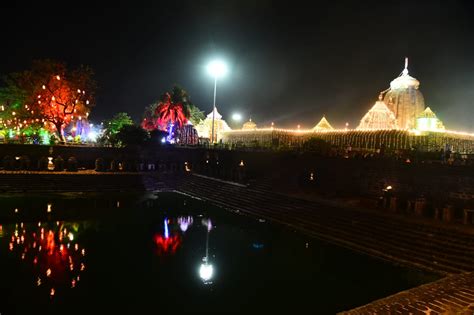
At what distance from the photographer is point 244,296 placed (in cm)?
854

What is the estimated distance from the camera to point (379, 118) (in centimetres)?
3097

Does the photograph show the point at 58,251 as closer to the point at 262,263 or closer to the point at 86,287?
the point at 86,287

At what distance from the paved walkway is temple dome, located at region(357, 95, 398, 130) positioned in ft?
78.5

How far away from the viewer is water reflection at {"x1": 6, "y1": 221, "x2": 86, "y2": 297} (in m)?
8.77

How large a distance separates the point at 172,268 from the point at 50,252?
3.89 meters

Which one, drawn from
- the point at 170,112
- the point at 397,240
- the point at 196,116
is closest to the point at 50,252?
the point at 397,240

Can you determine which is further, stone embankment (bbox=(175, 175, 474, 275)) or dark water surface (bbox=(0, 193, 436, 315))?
stone embankment (bbox=(175, 175, 474, 275))

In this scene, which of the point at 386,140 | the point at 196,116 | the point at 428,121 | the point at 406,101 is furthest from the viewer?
the point at 196,116

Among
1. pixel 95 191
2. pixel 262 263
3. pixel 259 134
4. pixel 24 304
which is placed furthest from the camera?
pixel 259 134

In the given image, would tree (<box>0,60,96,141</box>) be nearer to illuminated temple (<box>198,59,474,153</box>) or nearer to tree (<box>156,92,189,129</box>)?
tree (<box>156,92,189,129</box>)

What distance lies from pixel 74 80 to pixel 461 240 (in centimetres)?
3331

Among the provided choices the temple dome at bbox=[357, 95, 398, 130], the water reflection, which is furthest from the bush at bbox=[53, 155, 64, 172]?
the temple dome at bbox=[357, 95, 398, 130]

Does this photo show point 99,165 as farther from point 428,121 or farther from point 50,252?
point 428,121

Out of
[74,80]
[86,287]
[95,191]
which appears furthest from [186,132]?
[86,287]
